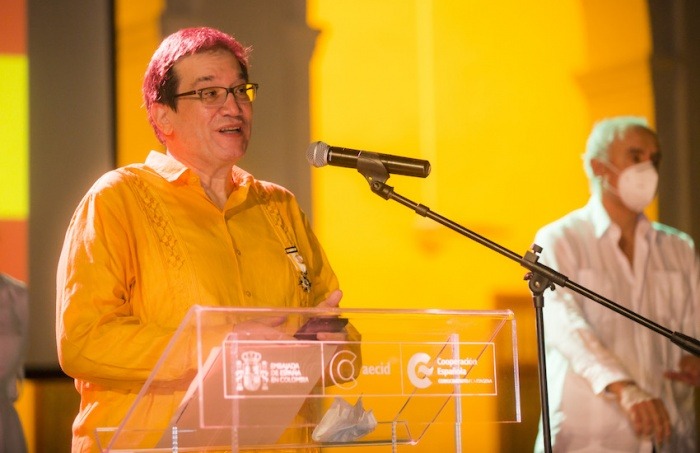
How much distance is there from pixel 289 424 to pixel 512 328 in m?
0.56

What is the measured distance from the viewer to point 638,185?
4.52 metres

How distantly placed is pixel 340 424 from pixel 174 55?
127cm

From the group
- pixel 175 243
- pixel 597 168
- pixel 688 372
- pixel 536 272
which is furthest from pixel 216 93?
pixel 688 372

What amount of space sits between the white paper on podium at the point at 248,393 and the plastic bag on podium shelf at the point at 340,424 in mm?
74

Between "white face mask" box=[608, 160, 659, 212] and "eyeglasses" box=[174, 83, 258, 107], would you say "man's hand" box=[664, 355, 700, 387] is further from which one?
"eyeglasses" box=[174, 83, 258, 107]

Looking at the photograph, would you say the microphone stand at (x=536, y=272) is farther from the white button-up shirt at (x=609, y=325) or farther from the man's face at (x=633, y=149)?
the man's face at (x=633, y=149)

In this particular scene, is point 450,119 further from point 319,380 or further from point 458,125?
point 319,380

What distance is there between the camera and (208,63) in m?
2.81

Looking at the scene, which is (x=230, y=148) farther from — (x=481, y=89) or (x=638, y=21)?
(x=638, y=21)

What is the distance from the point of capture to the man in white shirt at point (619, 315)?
418 cm

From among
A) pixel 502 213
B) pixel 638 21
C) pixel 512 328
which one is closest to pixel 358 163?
pixel 512 328

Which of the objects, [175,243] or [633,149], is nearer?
[175,243]

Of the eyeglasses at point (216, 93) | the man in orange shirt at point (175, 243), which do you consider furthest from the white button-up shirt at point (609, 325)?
the eyeglasses at point (216, 93)

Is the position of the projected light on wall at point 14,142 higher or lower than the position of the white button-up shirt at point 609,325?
higher
